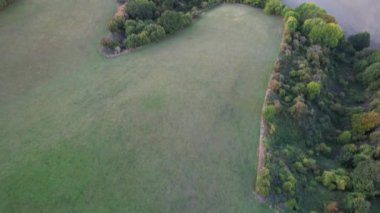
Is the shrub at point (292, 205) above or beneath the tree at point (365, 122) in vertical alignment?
beneath

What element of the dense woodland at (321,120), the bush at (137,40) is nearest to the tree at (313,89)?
the dense woodland at (321,120)

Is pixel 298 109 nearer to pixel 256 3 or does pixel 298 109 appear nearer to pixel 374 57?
pixel 374 57

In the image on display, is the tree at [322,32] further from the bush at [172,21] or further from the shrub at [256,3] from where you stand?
the bush at [172,21]

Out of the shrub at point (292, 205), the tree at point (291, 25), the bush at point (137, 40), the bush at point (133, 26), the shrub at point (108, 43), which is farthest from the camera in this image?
the tree at point (291, 25)

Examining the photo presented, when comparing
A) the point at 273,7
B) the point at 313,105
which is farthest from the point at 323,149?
the point at 273,7

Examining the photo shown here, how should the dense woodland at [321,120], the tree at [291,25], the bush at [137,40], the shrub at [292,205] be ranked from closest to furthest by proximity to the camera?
the shrub at [292,205]
the dense woodland at [321,120]
the bush at [137,40]
the tree at [291,25]

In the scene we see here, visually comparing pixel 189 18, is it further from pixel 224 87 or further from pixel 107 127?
pixel 107 127

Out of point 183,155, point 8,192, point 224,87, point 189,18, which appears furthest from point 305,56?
point 8,192
